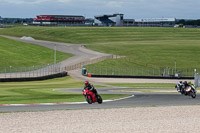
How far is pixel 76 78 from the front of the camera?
Result: 7069 cm

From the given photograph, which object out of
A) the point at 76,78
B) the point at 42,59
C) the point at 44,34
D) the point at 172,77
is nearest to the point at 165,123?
the point at 76,78

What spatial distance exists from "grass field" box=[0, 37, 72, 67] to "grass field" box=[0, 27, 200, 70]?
1408 centimetres

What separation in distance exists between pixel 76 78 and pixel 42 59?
92.8 feet

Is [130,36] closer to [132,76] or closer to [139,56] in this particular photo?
[139,56]

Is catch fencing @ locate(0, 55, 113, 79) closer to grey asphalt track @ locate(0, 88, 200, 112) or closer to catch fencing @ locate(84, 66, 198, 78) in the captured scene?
catch fencing @ locate(84, 66, 198, 78)

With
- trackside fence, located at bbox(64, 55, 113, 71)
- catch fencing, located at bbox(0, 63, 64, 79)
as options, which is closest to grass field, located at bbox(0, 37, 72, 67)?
trackside fence, located at bbox(64, 55, 113, 71)

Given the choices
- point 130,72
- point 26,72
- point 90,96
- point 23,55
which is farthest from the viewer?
point 23,55

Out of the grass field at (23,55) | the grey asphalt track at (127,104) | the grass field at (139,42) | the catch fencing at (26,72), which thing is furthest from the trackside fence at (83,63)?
the grey asphalt track at (127,104)

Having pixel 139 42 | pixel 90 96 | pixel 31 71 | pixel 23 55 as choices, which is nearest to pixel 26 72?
pixel 31 71

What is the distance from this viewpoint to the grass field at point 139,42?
10072cm

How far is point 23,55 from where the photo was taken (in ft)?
323

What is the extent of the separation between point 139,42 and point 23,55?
56586 millimetres

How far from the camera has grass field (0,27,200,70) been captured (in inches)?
3966

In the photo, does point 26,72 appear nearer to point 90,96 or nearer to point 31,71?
point 31,71
